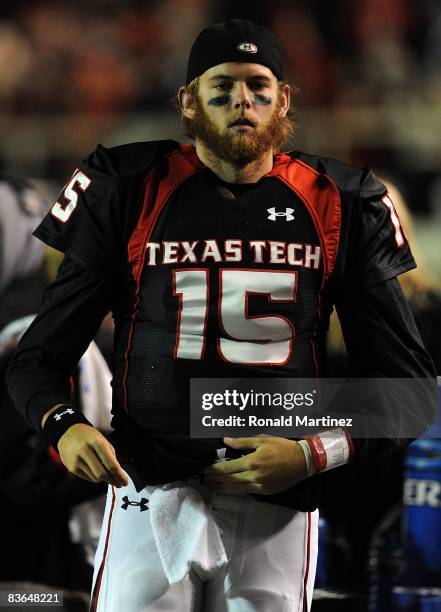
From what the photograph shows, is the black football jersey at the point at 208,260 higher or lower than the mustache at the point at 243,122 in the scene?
lower

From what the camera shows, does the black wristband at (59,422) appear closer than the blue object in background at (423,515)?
Yes

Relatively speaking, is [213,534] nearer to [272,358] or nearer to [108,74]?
[272,358]

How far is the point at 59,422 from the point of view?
1229 millimetres

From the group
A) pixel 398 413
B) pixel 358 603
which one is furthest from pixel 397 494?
pixel 398 413

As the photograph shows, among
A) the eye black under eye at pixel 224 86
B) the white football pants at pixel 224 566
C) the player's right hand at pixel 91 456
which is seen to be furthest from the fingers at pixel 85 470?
the eye black under eye at pixel 224 86

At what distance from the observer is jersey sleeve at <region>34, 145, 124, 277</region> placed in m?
1.31

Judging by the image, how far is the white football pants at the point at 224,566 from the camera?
47.8 inches

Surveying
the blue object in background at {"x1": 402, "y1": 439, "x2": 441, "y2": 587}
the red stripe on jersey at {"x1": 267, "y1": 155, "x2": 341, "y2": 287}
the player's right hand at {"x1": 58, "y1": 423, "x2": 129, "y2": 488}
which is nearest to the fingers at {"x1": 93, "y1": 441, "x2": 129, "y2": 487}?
the player's right hand at {"x1": 58, "y1": 423, "x2": 129, "y2": 488}

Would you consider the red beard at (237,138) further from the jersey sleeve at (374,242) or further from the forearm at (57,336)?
the forearm at (57,336)

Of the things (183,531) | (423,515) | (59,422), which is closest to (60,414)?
(59,422)

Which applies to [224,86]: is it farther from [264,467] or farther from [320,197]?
[264,467]

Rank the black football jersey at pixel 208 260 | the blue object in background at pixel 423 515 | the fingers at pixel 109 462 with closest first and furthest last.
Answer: the fingers at pixel 109 462 → the black football jersey at pixel 208 260 → the blue object in background at pixel 423 515

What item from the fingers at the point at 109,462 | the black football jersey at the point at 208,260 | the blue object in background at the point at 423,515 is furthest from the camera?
the blue object in background at the point at 423,515

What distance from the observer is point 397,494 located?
218 centimetres
